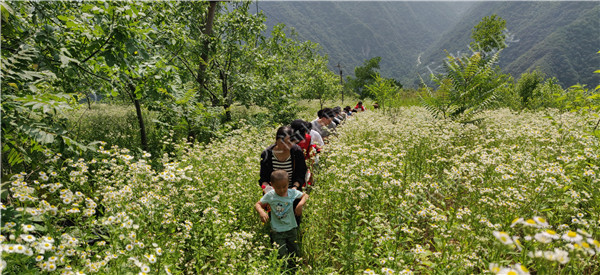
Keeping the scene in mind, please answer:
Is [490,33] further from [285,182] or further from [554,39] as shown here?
[554,39]

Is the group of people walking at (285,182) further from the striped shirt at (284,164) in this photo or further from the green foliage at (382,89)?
the green foliage at (382,89)

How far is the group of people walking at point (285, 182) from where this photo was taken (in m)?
3.31

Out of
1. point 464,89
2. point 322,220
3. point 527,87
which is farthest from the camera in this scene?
point 527,87

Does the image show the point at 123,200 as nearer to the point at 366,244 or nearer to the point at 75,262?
the point at 75,262

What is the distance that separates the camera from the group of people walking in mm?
3314

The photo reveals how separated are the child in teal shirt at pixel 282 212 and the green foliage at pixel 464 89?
22.2 feet

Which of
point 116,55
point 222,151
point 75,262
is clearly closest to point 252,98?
point 222,151

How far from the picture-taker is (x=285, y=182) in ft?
10.8

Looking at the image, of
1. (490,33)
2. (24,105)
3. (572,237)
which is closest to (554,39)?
(490,33)

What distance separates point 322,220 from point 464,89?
7320 mm

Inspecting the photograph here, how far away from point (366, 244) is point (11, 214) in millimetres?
2820

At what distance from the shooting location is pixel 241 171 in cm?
462

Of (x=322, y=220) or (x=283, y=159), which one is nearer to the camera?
(x=322, y=220)

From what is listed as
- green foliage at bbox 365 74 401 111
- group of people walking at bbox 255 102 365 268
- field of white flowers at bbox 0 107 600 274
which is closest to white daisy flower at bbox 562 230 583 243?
field of white flowers at bbox 0 107 600 274
